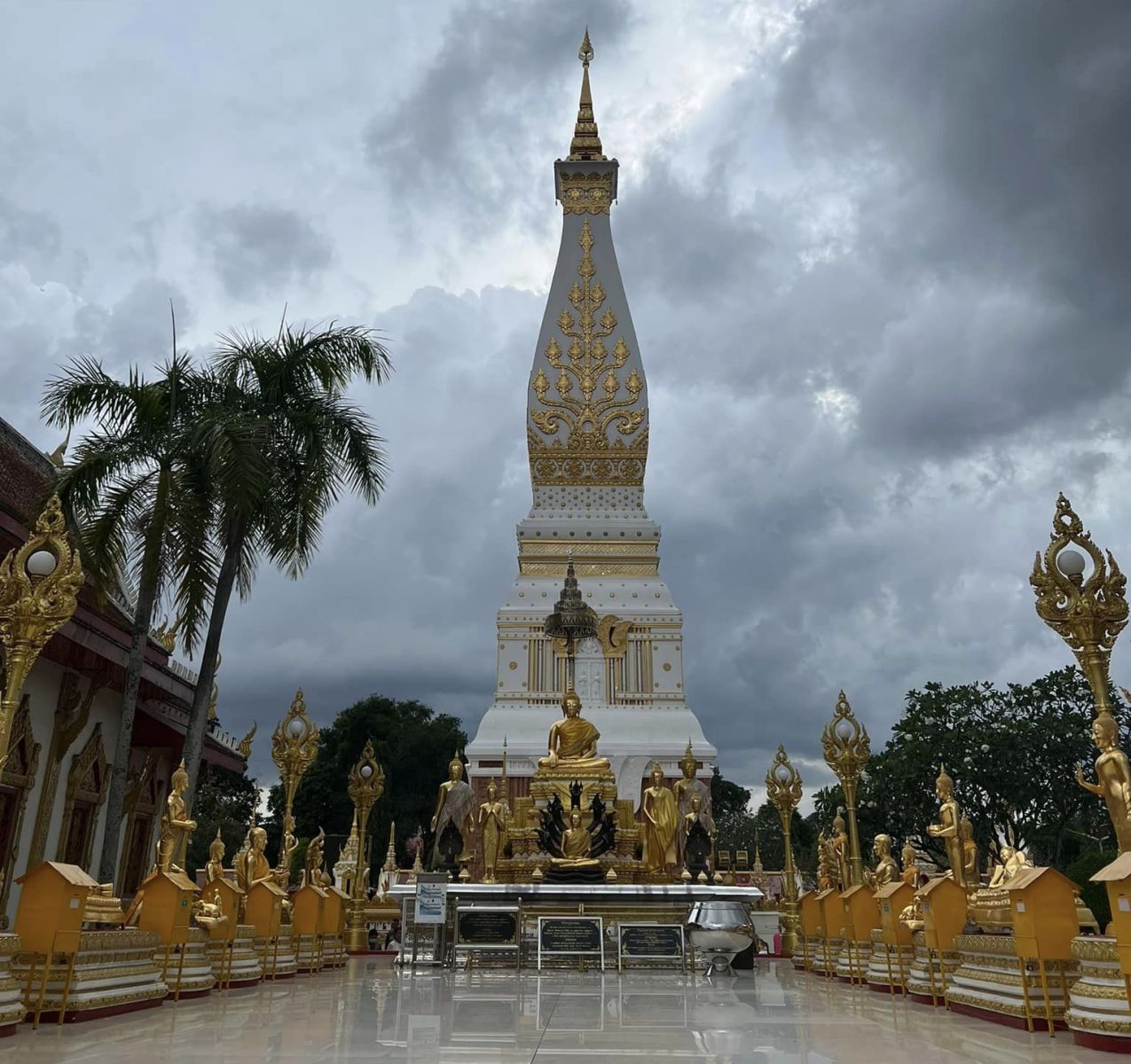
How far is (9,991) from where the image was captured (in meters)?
6.69

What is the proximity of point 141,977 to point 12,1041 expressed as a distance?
7.49ft

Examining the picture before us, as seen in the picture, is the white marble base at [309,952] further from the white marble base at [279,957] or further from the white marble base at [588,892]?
the white marble base at [588,892]

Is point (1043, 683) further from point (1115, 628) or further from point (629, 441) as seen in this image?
point (1115, 628)

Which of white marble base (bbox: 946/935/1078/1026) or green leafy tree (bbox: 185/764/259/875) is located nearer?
white marble base (bbox: 946/935/1078/1026)

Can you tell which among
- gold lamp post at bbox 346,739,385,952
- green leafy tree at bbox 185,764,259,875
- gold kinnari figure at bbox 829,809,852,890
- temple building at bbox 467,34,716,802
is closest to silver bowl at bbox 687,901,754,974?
gold kinnari figure at bbox 829,809,852,890

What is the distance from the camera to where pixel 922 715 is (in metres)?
33.3

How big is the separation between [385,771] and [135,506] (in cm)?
3471

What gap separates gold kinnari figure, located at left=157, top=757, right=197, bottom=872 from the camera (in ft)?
33.4

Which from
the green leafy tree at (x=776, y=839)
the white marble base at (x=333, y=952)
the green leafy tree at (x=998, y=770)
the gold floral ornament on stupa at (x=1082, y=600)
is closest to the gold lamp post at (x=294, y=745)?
the white marble base at (x=333, y=952)

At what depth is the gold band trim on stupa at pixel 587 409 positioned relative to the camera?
32.1 m

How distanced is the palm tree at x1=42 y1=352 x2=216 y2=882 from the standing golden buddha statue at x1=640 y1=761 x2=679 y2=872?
9.07 metres

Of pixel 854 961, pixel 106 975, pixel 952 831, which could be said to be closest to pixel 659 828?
pixel 854 961

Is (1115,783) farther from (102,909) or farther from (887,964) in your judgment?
(102,909)

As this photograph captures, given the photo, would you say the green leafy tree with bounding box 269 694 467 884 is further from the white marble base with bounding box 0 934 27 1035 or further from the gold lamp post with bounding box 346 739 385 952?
the white marble base with bounding box 0 934 27 1035
